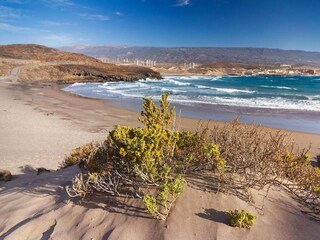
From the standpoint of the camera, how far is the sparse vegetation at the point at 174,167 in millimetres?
3953

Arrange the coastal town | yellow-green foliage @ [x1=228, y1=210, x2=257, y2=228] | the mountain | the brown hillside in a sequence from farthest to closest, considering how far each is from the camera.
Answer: the coastal town < the brown hillside < the mountain < yellow-green foliage @ [x1=228, y1=210, x2=257, y2=228]

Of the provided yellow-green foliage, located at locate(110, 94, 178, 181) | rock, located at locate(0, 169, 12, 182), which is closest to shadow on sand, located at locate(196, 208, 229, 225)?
yellow-green foliage, located at locate(110, 94, 178, 181)

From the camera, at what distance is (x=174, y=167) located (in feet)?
15.0

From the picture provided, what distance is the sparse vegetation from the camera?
3953 mm

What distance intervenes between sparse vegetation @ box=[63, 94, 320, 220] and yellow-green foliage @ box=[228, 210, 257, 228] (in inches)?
0.4

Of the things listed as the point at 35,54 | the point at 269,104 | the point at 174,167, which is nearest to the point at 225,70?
the point at 35,54

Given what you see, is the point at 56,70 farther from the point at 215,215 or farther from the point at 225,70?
the point at 225,70

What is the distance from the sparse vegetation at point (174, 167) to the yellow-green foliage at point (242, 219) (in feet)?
0.04

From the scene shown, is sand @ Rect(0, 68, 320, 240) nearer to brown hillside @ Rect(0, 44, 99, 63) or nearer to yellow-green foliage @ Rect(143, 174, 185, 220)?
yellow-green foliage @ Rect(143, 174, 185, 220)

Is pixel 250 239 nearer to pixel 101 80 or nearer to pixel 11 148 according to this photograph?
pixel 11 148

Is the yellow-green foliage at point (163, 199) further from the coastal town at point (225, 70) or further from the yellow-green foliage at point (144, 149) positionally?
the coastal town at point (225, 70)

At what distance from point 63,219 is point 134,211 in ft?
3.11

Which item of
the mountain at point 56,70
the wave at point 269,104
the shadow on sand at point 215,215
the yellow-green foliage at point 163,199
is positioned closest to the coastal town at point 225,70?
the mountain at point 56,70

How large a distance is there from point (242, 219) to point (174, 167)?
140 centimetres
